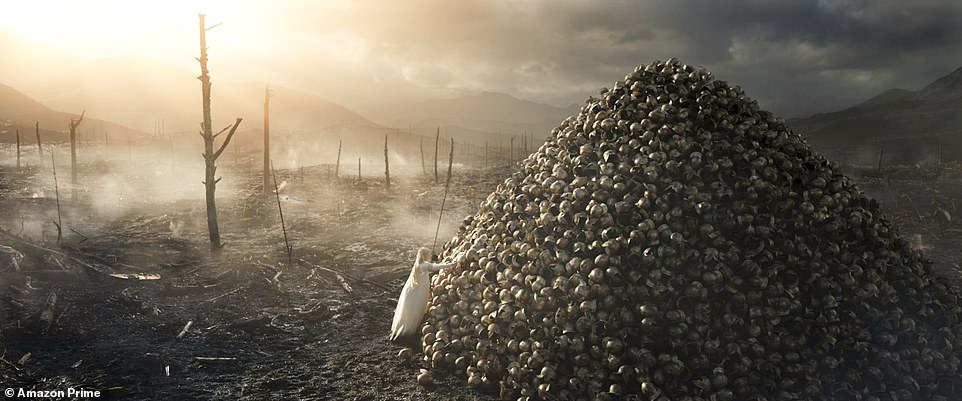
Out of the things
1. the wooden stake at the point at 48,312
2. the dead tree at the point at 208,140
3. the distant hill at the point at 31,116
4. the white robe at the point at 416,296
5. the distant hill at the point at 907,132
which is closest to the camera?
the white robe at the point at 416,296

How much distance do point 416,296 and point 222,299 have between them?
21.4 feet

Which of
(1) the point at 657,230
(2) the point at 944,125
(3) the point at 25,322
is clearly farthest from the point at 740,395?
(2) the point at 944,125

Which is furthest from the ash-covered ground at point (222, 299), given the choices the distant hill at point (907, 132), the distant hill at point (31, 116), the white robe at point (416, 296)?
the distant hill at point (31, 116)

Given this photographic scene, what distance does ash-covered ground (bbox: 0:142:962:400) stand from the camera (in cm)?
910

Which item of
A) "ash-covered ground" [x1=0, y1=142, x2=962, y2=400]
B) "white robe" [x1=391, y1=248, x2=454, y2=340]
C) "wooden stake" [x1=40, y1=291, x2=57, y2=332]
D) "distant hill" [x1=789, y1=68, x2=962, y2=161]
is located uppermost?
"distant hill" [x1=789, y1=68, x2=962, y2=161]

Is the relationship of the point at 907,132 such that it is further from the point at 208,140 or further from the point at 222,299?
the point at 222,299

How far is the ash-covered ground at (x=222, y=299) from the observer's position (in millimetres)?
9102

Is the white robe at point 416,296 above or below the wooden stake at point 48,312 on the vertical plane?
above

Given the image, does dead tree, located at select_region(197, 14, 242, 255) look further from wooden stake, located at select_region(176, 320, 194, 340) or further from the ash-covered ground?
wooden stake, located at select_region(176, 320, 194, 340)

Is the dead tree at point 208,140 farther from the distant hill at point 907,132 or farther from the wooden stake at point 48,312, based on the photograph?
the distant hill at point 907,132

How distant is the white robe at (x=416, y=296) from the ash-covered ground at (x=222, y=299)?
44cm

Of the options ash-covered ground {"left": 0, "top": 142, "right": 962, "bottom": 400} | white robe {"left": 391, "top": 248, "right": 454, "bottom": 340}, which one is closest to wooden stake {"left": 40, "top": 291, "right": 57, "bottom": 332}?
ash-covered ground {"left": 0, "top": 142, "right": 962, "bottom": 400}

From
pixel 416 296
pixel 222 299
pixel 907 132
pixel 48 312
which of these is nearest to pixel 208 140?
pixel 222 299

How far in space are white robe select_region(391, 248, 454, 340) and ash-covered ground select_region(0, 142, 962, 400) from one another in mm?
437
